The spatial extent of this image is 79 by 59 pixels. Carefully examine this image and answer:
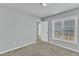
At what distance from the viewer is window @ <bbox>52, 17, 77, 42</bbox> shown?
3949mm

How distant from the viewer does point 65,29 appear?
14.8ft

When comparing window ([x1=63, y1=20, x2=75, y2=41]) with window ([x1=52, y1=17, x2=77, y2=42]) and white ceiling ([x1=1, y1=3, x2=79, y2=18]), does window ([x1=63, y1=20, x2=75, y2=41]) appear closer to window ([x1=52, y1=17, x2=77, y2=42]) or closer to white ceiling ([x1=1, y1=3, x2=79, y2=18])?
window ([x1=52, y1=17, x2=77, y2=42])

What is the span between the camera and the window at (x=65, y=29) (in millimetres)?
3949

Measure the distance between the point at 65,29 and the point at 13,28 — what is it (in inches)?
108

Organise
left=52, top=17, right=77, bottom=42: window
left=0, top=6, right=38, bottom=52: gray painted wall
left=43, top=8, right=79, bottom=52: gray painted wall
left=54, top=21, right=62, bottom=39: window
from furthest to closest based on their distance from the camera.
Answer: left=54, top=21, right=62, bottom=39: window, left=52, top=17, right=77, bottom=42: window, left=43, top=8, right=79, bottom=52: gray painted wall, left=0, top=6, right=38, bottom=52: gray painted wall

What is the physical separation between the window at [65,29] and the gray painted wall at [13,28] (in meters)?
1.72

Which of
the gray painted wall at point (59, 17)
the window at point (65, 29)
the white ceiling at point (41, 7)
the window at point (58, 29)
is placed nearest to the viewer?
the white ceiling at point (41, 7)

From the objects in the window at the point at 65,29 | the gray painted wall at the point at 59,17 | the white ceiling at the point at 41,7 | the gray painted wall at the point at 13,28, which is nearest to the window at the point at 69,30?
the window at the point at 65,29

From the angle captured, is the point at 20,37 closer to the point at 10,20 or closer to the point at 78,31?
the point at 10,20

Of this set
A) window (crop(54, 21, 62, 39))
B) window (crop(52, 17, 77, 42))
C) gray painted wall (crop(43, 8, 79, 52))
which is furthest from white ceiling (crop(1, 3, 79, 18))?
window (crop(54, 21, 62, 39))

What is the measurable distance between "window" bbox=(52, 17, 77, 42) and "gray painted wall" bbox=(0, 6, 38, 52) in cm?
172

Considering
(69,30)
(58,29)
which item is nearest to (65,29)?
(69,30)

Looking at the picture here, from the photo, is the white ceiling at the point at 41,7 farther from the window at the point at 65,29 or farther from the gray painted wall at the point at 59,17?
the window at the point at 65,29

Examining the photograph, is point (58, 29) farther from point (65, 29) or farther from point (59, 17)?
point (59, 17)
